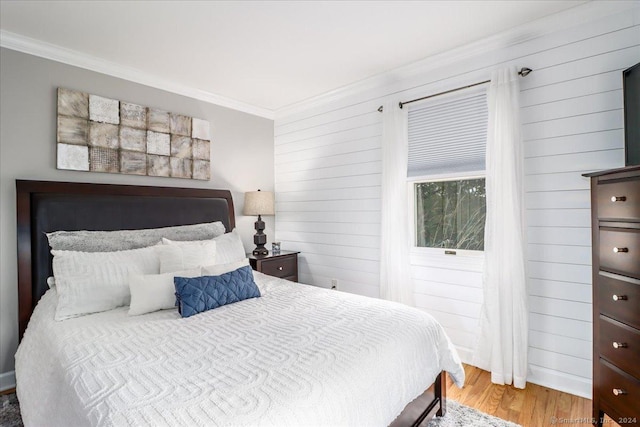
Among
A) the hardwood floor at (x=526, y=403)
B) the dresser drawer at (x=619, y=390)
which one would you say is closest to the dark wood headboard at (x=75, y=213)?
the hardwood floor at (x=526, y=403)

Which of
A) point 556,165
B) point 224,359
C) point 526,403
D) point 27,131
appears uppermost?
point 27,131

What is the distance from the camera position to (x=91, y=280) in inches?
77.1

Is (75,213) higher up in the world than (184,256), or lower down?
higher up

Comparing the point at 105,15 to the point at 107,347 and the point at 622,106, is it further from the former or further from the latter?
the point at 622,106

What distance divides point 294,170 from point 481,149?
2.14m

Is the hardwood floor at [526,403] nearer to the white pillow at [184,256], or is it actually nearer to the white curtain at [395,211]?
the white curtain at [395,211]

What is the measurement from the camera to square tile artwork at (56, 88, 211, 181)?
255cm

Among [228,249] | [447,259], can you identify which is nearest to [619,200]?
[447,259]

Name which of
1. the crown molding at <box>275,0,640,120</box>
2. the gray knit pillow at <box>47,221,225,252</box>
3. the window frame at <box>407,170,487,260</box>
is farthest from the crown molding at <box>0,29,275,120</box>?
the window frame at <box>407,170,487,260</box>

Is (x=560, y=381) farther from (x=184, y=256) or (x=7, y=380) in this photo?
(x=7, y=380)

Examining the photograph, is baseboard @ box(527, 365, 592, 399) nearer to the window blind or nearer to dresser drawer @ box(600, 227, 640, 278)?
dresser drawer @ box(600, 227, 640, 278)

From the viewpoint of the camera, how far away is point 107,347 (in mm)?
1415

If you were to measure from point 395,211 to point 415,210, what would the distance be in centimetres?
24

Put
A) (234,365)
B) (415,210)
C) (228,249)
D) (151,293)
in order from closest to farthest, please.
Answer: (234,365), (151,293), (228,249), (415,210)
